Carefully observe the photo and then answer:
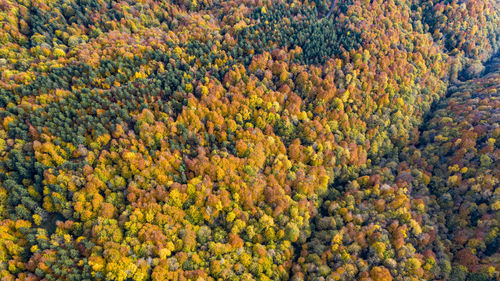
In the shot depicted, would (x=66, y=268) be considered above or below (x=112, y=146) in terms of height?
below

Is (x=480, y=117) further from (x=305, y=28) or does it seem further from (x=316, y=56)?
(x=305, y=28)

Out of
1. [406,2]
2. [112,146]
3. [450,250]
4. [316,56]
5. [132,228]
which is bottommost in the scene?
[132,228]

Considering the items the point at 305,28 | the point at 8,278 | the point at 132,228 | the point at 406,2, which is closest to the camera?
the point at 8,278

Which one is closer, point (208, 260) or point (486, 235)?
point (208, 260)

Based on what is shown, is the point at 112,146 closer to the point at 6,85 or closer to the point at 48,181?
the point at 48,181

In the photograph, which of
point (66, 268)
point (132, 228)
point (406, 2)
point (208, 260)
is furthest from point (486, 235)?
point (406, 2)

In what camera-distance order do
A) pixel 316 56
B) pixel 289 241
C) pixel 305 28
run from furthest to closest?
pixel 305 28 < pixel 316 56 < pixel 289 241
